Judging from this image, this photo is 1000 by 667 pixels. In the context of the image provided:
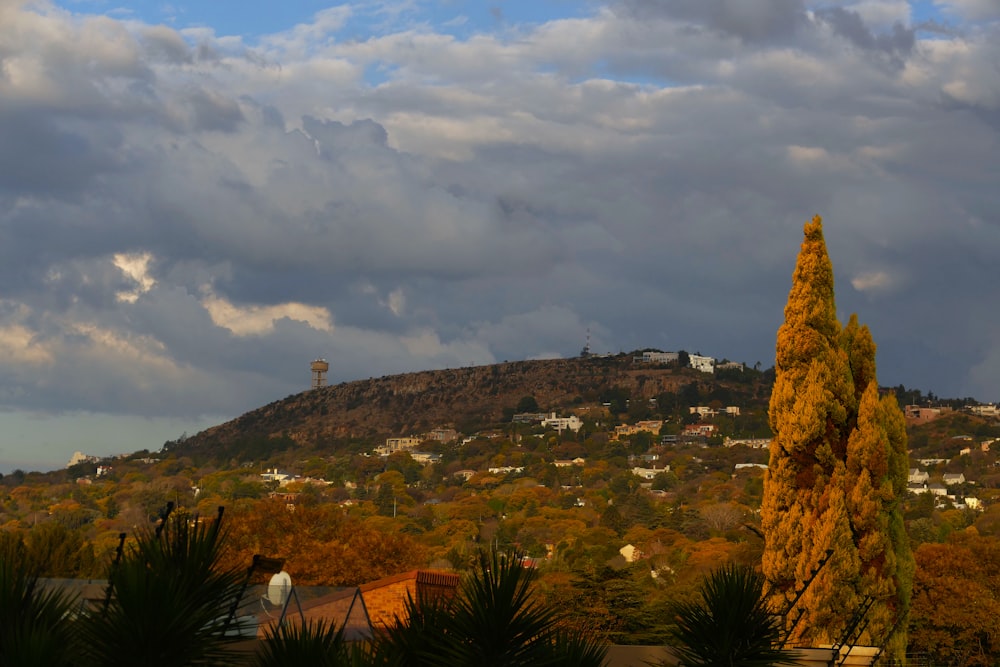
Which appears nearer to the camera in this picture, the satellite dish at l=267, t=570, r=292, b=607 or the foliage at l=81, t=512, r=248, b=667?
the foliage at l=81, t=512, r=248, b=667

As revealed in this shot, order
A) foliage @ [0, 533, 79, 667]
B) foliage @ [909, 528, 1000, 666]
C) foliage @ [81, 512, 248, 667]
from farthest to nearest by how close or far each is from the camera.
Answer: foliage @ [909, 528, 1000, 666] → foliage @ [81, 512, 248, 667] → foliage @ [0, 533, 79, 667]

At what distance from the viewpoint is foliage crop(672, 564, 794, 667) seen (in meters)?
12.8

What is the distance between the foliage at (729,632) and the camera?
42.1 ft

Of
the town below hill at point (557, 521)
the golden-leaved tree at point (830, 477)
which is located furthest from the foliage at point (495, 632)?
the golden-leaved tree at point (830, 477)

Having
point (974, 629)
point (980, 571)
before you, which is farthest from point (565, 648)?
point (980, 571)

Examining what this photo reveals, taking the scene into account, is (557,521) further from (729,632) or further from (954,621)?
(729,632)

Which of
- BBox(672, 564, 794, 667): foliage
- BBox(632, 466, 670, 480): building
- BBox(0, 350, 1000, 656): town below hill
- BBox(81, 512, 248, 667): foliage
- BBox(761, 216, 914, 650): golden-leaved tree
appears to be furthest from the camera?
BBox(632, 466, 670, 480): building

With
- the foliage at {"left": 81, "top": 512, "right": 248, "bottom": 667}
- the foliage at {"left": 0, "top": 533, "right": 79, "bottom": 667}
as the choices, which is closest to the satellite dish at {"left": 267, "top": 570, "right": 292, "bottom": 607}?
the foliage at {"left": 0, "top": 533, "right": 79, "bottom": 667}

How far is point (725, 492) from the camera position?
147m

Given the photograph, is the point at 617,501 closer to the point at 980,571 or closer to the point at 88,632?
the point at 980,571

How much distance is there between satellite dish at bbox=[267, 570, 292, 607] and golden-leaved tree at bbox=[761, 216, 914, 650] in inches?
519

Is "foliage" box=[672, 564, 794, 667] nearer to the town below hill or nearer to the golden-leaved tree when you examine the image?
the town below hill

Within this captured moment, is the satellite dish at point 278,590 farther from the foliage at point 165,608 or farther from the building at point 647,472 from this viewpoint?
the building at point 647,472

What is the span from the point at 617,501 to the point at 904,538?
121950 millimetres
